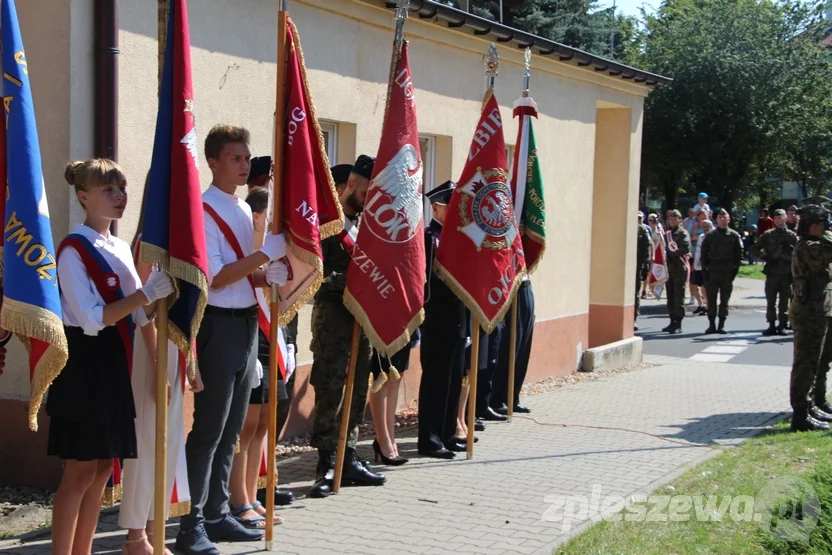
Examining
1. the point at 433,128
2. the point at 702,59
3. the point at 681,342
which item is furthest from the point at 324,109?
the point at 702,59

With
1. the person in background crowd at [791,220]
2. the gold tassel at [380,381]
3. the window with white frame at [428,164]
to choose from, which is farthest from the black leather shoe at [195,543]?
the person in background crowd at [791,220]

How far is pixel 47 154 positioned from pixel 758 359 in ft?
38.4

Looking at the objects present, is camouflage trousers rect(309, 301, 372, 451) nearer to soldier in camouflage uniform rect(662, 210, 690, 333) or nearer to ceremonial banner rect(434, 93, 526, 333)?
ceremonial banner rect(434, 93, 526, 333)

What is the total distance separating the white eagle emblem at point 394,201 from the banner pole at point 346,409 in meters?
0.65

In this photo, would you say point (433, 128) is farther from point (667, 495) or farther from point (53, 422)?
point (53, 422)

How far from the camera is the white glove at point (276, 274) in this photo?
527 centimetres

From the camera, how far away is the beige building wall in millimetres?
6316

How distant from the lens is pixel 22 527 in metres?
5.86

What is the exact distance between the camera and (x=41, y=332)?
13.9 ft

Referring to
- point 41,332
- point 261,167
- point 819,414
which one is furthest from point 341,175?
point 819,414

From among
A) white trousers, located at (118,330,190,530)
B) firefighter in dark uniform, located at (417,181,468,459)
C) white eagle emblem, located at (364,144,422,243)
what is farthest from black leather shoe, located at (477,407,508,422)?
white trousers, located at (118,330,190,530)

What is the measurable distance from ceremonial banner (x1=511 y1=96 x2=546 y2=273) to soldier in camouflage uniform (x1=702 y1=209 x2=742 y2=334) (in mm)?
9502

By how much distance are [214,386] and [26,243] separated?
127 centimetres

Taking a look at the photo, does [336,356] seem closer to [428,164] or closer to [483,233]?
[483,233]
